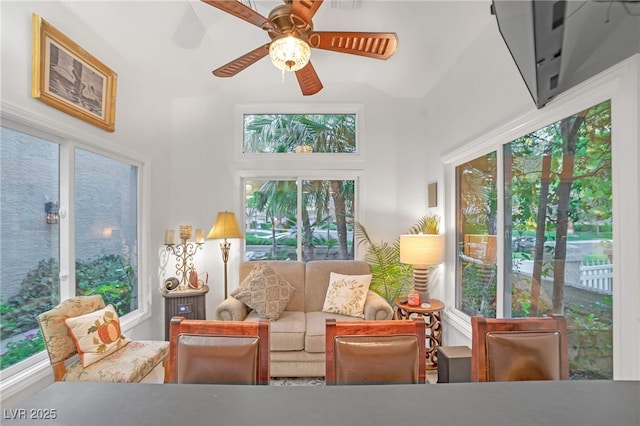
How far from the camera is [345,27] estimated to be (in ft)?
7.97

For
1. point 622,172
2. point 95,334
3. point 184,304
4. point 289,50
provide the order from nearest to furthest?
point 622,172 → point 289,50 → point 95,334 → point 184,304

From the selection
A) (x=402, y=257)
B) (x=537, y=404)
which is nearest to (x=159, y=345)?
(x=402, y=257)

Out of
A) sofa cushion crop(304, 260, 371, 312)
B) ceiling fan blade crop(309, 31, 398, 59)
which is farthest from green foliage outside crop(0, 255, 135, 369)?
ceiling fan blade crop(309, 31, 398, 59)

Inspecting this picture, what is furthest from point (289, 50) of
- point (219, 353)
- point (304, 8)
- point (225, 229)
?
point (225, 229)

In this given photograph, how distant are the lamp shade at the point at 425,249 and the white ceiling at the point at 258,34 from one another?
1672 millimetres

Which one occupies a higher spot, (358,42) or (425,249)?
(358,42)

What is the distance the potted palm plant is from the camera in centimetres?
333

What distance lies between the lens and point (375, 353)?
1022 millimetres

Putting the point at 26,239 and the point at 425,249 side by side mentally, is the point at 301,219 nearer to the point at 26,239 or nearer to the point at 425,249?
the point at 425,249

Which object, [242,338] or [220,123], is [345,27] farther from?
[242,338]

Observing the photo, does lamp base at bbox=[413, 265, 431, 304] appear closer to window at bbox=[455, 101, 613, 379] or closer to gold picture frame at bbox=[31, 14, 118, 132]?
window at bbox=[455, 101, 613, 379]

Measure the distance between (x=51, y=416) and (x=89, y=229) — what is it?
2393 mm

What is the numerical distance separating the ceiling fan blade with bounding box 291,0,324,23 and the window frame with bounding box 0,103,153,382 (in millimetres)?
1648

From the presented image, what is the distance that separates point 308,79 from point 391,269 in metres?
2.21
